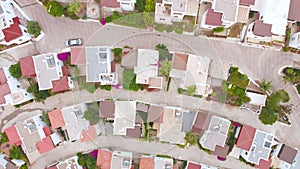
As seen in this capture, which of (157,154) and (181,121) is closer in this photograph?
(181,121)

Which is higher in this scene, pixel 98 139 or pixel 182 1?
pixel 182 1

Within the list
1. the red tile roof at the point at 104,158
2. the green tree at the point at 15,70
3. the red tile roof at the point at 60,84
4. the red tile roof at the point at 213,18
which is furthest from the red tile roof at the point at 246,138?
the green tree at the point at 15,70

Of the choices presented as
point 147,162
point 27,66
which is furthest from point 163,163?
point 27,66

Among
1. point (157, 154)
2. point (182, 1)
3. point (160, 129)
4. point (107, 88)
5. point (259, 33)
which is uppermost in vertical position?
point (182, 1)

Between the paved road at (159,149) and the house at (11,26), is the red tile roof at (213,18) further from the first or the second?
the house at (11,26)

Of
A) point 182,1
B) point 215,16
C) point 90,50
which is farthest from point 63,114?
point 215,16

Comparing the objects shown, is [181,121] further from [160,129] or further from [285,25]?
[285,25]

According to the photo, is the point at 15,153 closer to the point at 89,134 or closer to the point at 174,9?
the point at 89,134
